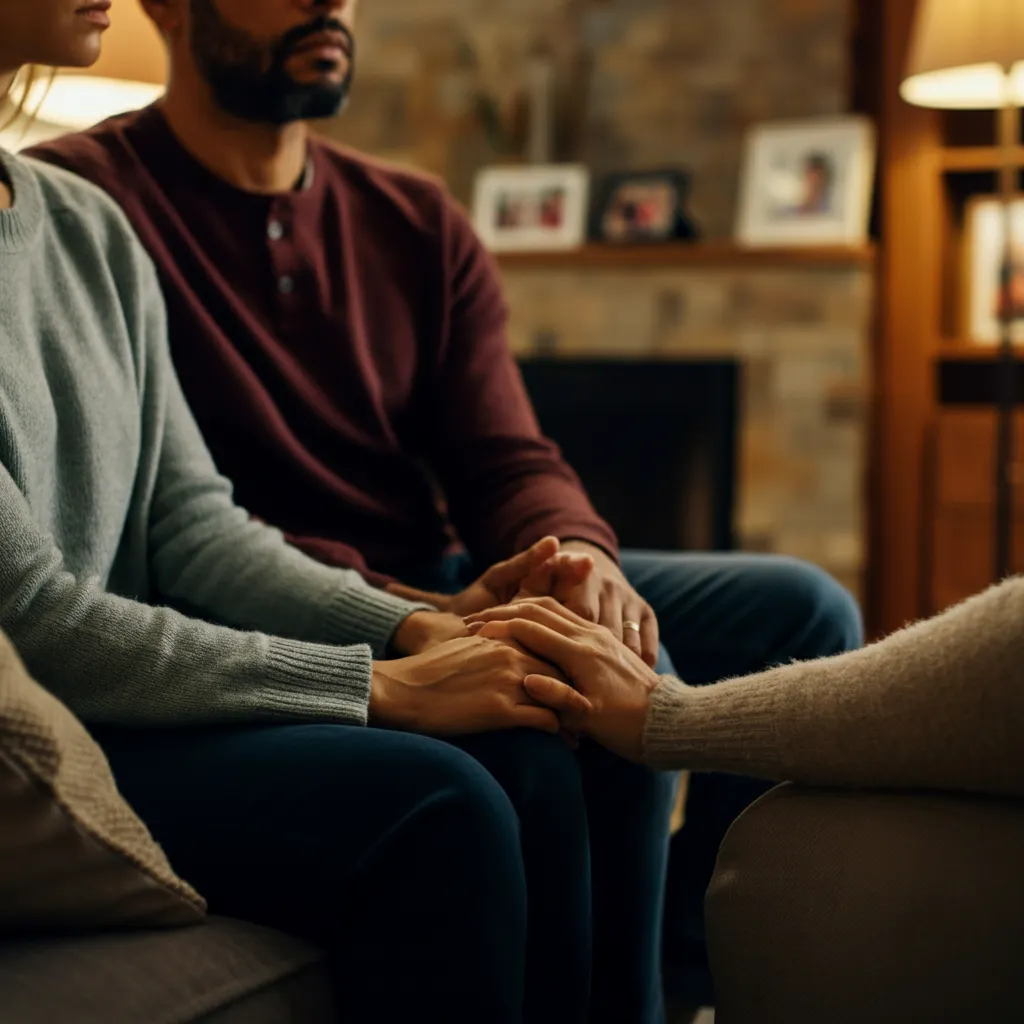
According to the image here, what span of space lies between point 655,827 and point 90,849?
0.57 m

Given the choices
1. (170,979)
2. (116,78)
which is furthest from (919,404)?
(170,979)

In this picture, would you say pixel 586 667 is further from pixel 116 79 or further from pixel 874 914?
pixel 116 79

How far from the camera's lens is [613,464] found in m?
3.54

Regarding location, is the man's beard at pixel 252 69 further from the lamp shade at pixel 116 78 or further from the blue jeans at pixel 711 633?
the blue jeans at pixel 711 633

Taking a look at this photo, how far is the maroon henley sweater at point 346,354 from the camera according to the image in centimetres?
139

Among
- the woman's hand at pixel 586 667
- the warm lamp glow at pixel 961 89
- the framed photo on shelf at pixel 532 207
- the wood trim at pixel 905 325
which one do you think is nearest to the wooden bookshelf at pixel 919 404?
the wood trim at pixel 905 325

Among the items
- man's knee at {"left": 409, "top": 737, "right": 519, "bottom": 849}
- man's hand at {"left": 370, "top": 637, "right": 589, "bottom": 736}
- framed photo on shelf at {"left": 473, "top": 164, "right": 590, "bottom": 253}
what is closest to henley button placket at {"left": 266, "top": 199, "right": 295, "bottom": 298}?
man's hand at {"left": 370, "top": 637, "right": 589, "bottom": 736}

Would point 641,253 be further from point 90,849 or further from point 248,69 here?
point 90,849

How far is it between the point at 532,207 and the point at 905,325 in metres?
0.99

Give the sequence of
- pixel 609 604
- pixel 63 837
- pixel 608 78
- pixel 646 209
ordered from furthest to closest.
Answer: pixel 608 78 < pixel 646 209 < pixel 609 604 < pixel 63 837

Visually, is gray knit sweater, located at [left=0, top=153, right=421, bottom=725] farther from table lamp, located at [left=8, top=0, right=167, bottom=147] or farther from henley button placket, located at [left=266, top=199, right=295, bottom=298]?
table lamp, located at [left=8, top=0, right=167, bottom=147]

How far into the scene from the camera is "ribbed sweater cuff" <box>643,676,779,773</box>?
3.12ft

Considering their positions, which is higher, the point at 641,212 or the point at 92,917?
the point at 641,212

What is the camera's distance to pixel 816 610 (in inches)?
56.4
